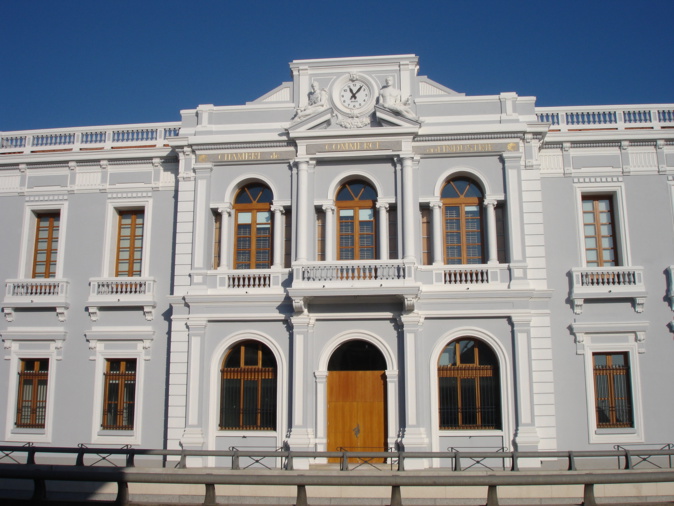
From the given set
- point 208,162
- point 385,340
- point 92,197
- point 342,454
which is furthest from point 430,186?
point 92,197

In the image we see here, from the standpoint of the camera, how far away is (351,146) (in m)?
21.0

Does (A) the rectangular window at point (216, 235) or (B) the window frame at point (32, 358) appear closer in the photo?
(B) the window frame at point (32, 358)

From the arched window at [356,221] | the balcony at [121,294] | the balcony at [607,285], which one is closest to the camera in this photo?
the balcony at [607,285]

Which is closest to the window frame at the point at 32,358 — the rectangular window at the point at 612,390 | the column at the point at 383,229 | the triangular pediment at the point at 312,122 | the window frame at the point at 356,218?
the window frame at the point at 356,218

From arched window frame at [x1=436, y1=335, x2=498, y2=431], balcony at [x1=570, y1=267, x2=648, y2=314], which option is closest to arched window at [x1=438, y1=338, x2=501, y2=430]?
arched window frame at [x1=436, y1=335, x2=498, y2=431]

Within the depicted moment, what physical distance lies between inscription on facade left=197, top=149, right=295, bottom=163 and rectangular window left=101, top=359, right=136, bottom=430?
6696 millimetres

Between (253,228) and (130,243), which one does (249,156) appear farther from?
(130,243)

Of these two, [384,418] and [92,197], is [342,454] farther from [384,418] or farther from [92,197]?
[92,197]

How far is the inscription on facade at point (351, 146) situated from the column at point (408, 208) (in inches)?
21.4

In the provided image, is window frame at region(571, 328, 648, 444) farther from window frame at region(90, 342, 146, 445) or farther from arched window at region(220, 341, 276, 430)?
window frame at region(90, 342, 146, 445)

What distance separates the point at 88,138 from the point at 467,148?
1256 centimetres

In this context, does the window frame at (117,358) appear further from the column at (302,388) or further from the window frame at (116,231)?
the column at (302,388)

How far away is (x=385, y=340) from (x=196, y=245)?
21.0ft

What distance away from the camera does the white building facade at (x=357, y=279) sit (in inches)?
778
